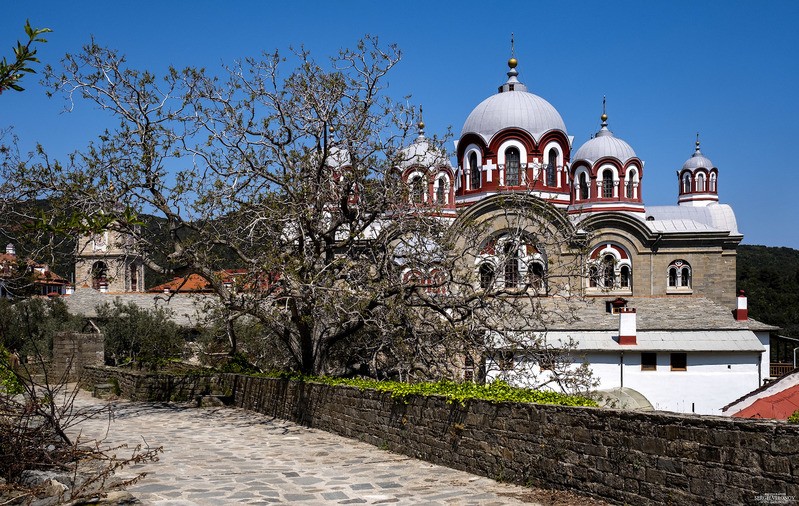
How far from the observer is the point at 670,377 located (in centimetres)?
2155

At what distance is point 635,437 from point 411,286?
22.4 ft

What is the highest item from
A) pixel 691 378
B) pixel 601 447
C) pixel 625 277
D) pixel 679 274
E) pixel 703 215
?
pixel 703 215

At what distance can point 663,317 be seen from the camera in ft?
78.3

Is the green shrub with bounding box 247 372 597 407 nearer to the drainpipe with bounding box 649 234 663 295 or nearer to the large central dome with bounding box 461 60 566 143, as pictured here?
the large central dome with bounding box 461 60 566 143

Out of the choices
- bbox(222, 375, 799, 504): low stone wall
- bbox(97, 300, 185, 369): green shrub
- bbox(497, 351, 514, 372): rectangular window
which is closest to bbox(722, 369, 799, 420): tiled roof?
bbox(222, 375, 799, 504): low stone wall

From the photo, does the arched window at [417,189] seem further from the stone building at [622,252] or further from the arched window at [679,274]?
the arched window at [679,274]

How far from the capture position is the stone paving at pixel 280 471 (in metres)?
6.80

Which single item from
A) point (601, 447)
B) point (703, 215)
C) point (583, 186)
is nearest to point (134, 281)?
point (583, 186)

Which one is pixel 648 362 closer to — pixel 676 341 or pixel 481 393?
pixel 676 341

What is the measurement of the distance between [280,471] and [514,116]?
84.8 ft

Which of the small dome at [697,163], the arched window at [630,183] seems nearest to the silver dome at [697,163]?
the small dome at [697,163]

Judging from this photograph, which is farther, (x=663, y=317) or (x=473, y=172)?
(x=473, y=172)

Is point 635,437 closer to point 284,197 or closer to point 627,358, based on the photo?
point 284,197

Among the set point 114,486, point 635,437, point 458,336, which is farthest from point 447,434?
point 458,336
